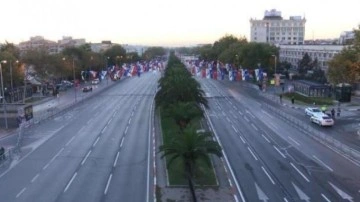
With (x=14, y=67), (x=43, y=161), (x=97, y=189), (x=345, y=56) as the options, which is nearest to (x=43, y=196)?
(x=97, y=189)

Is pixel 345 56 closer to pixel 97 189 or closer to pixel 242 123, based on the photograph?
pixel 242 123

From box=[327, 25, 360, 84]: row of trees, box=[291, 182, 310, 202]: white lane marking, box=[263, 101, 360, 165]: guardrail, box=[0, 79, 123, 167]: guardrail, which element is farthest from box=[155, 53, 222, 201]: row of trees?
box=[327, 25, 360, 84]: row of trees

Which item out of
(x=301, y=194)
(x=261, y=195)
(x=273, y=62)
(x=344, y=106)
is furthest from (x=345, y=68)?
(x=273, y=62)

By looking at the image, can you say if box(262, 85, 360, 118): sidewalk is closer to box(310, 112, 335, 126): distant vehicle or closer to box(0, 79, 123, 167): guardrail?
box(310, 112, 335, 126): distant vehicle

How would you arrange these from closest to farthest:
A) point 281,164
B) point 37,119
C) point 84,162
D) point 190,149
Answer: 1. point 190,149
2. point 281,164
3. point 84,162
4. point 37,119

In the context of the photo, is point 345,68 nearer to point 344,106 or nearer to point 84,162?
point 344,106

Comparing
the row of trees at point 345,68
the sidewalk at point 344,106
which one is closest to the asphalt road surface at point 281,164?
the sidewalk at point 344,106
